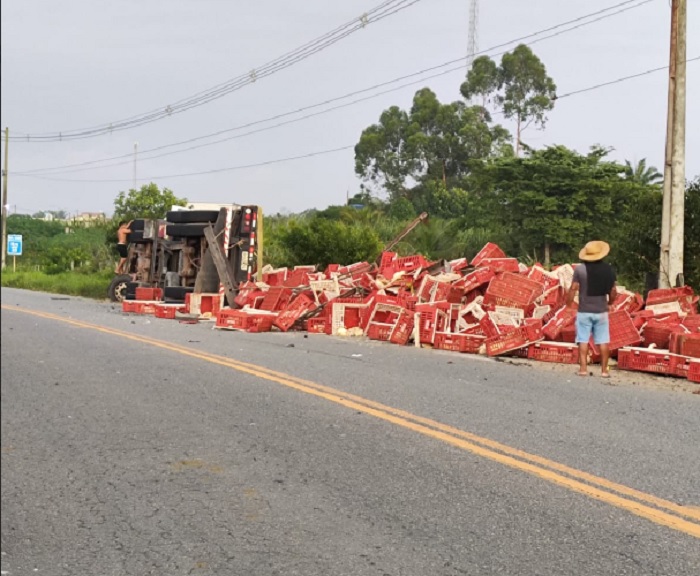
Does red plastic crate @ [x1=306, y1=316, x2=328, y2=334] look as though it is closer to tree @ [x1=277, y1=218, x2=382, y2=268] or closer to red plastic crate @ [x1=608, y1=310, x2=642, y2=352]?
red plastic crate @ [x1=608, y1=310, x2=642, y2=352]

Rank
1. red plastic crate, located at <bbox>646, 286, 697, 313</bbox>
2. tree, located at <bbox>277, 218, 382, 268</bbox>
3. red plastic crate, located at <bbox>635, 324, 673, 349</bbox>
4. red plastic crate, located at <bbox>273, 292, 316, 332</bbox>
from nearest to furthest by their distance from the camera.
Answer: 1. red plastic crate, located at <bbox>635, 324, 673, 349</bbox>
2. red plastic crate, located at <bbox>646, 286, 697, 313</bbox>
3. red plastic crate, located at <bbox>273, 292, 316, 332</bbox>
4. tree, located at <bbox>277, 218, 382, 268</bbox>

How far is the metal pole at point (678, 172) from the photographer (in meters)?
15.6

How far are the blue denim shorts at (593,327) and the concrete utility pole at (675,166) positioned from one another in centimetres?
464

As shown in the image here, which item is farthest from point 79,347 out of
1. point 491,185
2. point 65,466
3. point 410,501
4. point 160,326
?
point 491,185

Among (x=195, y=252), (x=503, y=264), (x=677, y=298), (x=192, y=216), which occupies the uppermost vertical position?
(x=192, y=216)

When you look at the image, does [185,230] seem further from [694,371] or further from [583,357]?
[694,371]

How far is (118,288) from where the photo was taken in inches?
1038

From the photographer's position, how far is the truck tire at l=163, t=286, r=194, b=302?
22359 mm

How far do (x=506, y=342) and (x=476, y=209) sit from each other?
91.8 feet

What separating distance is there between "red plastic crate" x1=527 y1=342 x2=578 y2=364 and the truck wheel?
16264mm

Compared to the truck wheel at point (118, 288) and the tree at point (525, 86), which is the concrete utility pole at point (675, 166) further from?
the tree at point (525, 86)

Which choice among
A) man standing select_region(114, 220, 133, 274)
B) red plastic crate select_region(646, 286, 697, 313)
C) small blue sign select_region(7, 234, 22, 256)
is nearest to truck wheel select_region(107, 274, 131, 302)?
man standing select_region(114, 220, 133, 274)

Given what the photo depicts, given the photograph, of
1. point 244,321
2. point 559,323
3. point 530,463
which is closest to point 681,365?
point 559,323

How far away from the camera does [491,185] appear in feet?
127
